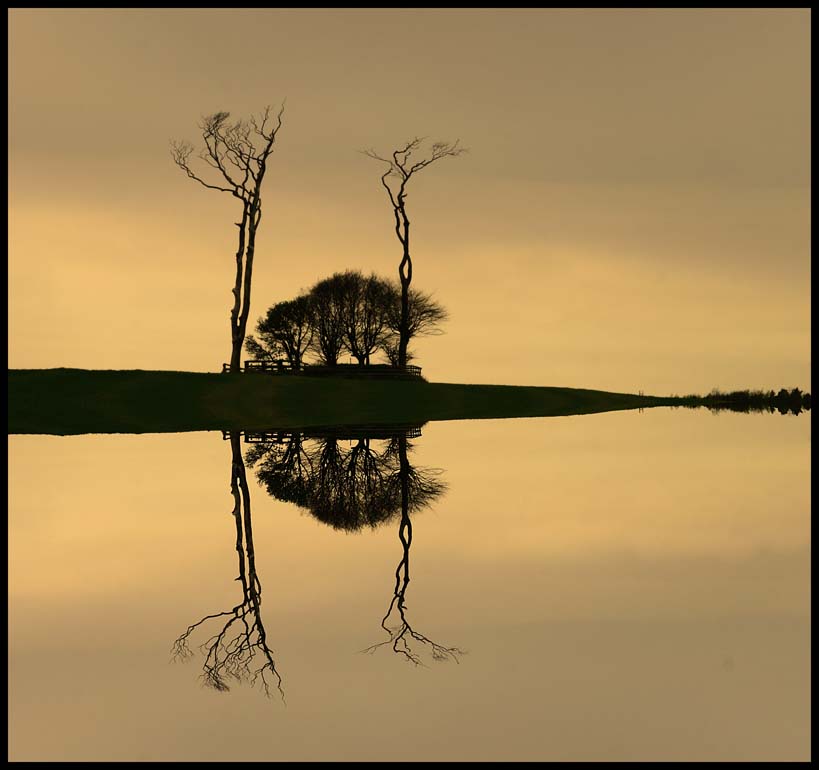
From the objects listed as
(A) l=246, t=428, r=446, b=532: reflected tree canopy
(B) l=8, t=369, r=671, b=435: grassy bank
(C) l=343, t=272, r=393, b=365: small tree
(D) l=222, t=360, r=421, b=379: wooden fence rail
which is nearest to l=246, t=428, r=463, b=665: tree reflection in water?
(A) l=246, t=428, r=446, b=532: reflected tree canopy

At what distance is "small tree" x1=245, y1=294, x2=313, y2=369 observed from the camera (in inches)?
3327

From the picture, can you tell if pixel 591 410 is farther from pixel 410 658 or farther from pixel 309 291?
pixel 410 658

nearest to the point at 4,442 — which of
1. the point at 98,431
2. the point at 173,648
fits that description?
the point at 98,431

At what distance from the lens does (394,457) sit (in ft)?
105

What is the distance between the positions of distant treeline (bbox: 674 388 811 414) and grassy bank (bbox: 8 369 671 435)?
14720 millimetres

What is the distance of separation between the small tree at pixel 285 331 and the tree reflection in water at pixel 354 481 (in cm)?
4431

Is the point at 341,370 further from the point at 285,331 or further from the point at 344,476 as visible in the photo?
the point at 344,476

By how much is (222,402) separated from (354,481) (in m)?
29.1

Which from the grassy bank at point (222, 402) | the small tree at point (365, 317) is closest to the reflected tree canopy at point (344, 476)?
the grassy bank at point (222, 402)

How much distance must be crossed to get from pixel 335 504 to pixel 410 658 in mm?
10816

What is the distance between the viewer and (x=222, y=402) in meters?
53.4

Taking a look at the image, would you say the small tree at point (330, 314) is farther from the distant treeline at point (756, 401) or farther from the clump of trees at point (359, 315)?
the distant treeline at point (756, 401)

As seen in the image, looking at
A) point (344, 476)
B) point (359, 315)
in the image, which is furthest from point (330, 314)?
point (344, 476)

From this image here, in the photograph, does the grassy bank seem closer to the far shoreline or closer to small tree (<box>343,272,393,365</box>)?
the far shoreline
